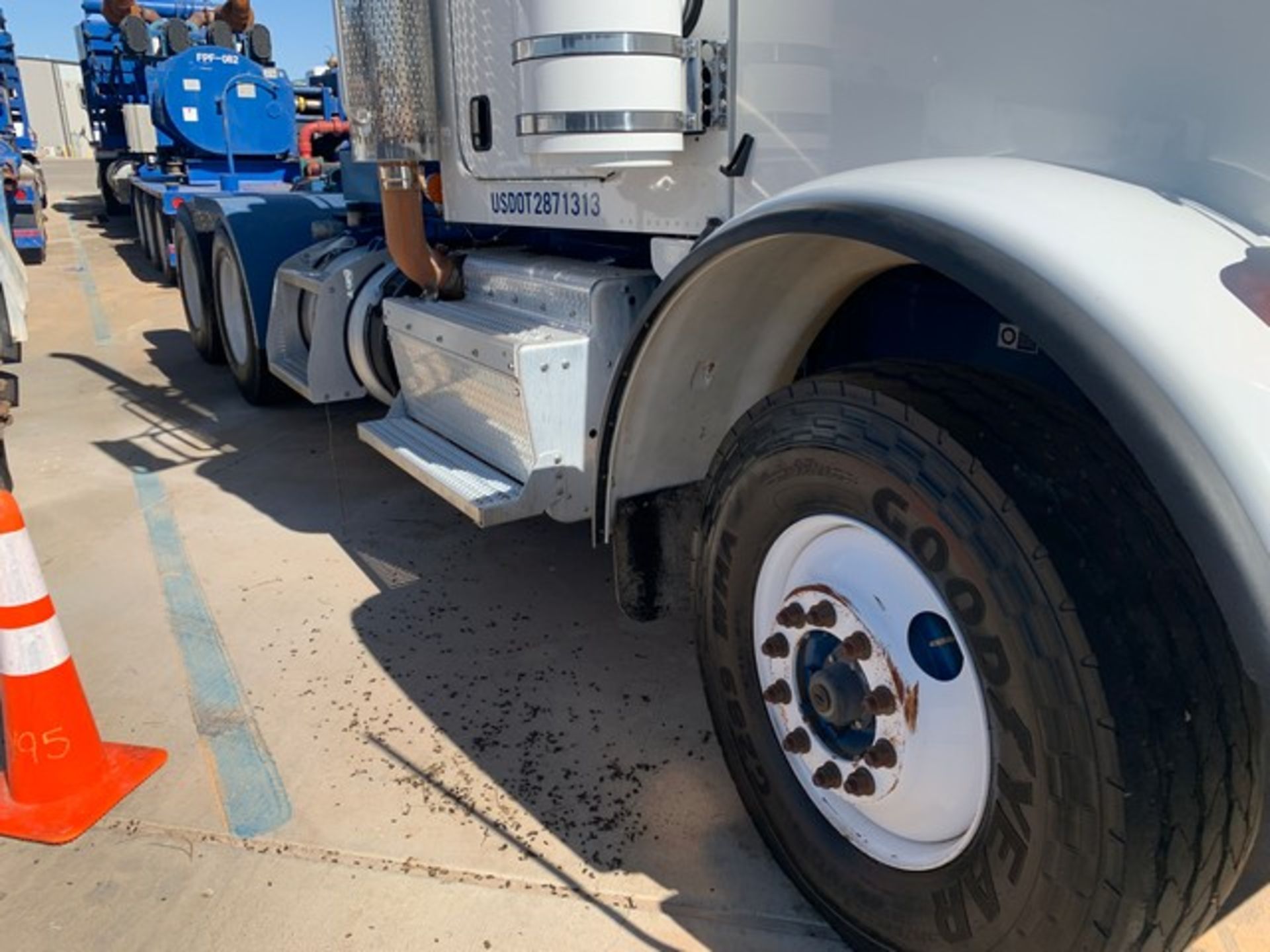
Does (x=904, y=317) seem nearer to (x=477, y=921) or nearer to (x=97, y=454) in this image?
(x=477, y=921)

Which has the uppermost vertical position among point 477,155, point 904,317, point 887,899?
point 477,155

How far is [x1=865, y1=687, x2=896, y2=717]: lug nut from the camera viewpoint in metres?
1.79

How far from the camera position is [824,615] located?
188 centimetres

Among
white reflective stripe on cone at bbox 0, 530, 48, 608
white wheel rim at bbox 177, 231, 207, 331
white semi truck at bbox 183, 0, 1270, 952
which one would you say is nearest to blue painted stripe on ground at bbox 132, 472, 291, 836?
white reflective stripe on cone at bbox 0, 530, 48, 608

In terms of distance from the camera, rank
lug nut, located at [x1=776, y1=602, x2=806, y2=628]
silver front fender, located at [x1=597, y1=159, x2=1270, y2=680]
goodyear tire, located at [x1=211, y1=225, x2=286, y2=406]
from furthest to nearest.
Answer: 1. goodyear tire, located at [x1=211, y1=225, x2=286, y2=406]
2. lug nut, located at [x1=776, y1=602, x2=806, y2=628]
3. silver front fender, located at [x1=597, y1=159, x2=1270, y2=680]

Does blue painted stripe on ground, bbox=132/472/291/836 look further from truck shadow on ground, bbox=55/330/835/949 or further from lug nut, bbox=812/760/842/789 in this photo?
lug nut, bbox=812/760/842/789

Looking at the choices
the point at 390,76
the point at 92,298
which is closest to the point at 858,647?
the point at 390,76

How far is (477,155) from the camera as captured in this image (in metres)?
3.47

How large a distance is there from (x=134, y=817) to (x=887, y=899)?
1.88 metres

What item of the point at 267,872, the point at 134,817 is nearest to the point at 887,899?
the point at 267,872

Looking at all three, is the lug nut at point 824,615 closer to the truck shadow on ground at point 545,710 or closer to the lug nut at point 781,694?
the lug nut at point 781,694

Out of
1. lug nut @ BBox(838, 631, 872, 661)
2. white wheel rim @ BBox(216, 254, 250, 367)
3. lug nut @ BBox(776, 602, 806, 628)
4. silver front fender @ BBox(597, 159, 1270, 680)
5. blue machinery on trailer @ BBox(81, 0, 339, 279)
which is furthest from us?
blue machinery on trailer @ BBox(81, 0, 339, 279)

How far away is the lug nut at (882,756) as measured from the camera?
1804mm

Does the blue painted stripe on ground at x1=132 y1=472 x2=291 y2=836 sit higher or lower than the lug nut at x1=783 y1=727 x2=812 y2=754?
lower
